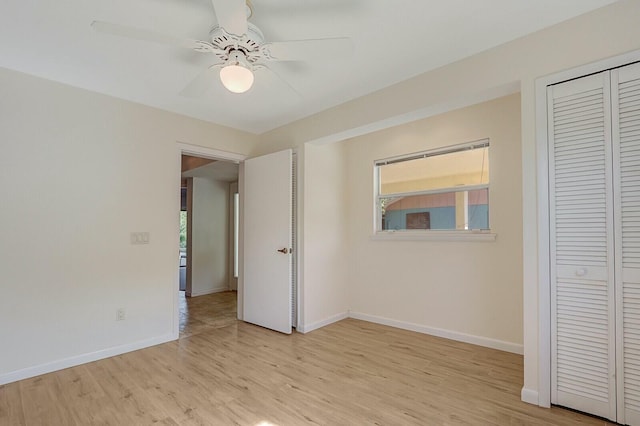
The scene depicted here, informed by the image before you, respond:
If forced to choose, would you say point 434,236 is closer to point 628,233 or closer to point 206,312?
point 628,233

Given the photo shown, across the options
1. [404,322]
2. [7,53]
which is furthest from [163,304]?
[404,322]

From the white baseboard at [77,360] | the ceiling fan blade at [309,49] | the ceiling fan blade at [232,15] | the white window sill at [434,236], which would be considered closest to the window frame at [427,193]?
the white window sill at [434,236]

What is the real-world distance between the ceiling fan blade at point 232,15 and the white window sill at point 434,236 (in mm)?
2757

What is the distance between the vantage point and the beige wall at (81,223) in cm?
252

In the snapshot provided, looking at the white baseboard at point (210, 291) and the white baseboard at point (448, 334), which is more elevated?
the white baseboard at point (448, 334)

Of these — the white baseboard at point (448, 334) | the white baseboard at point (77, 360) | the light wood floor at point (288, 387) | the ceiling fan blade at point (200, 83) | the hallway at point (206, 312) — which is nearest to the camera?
the light wood floor at point (288, 387)

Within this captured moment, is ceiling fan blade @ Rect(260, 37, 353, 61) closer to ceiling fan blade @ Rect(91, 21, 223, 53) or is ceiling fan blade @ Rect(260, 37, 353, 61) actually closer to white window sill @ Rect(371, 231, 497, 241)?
ceiling fan blade @ Rect(91, 21, 223, 53)

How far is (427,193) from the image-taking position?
3.63 meters

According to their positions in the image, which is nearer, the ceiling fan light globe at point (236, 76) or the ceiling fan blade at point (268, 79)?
the ceiling fan light globe at point (236, 76)

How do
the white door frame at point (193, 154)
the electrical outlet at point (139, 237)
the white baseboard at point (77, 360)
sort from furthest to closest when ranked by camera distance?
the white door frame at point (193, 154) → the electrical outlet at point (139, 237) → the white baseboard at point (77, 360)

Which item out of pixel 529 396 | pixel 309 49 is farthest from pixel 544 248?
pixel 309 49

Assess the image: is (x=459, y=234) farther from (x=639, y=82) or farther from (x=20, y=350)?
(x=20, y=350)

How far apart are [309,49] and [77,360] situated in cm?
320

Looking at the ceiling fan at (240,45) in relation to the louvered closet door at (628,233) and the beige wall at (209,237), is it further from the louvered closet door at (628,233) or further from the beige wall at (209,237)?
the beige wall at (209,237)
